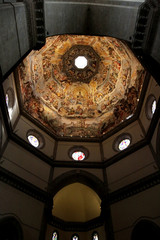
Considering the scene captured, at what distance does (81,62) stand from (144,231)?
15.0 m

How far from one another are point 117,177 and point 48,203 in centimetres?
434

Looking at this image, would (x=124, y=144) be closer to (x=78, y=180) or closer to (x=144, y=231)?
(x=78, y=180)

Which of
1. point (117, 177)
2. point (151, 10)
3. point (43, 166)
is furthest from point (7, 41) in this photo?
point (117, 177)

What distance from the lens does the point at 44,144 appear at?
42.9ft

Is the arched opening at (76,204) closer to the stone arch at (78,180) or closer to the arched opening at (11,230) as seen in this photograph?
the stone arch at (78,180)

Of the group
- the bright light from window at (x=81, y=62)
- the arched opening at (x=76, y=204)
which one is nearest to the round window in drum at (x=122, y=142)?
the arched opening at (x=76, y=204)

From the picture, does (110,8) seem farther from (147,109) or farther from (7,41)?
(147,109)

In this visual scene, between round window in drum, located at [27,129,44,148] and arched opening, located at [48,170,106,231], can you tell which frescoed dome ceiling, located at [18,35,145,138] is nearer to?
round window in drum, located at [27,129,44,148]

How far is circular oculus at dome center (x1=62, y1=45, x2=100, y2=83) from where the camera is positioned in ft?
55.9

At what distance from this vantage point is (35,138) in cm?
1315

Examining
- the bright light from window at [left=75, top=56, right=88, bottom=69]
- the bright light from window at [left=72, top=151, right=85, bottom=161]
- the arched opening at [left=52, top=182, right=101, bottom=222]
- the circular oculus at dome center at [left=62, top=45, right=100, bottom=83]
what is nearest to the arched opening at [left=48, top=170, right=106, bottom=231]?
the arched opening at [left=52, top=182, right=101, bottom=222]

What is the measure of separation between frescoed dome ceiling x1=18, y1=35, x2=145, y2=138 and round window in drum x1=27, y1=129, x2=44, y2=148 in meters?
1.34

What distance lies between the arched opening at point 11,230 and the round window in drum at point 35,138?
528 centimetres

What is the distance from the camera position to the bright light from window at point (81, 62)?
17.6 meters
